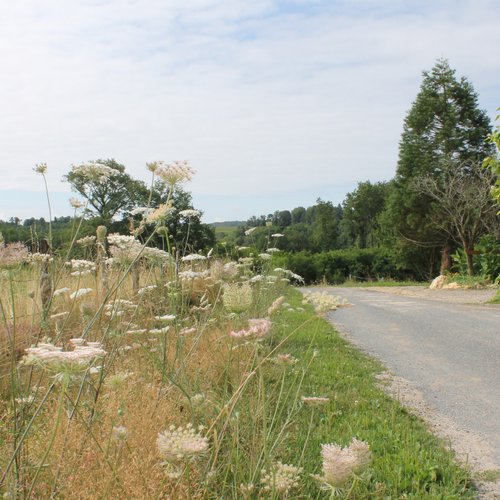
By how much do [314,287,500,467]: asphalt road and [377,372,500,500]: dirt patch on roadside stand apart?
8cm

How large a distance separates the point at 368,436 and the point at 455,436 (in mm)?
871

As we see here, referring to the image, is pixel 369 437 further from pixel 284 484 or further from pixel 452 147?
pixel 452 147

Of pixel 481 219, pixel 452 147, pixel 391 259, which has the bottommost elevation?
pixel 391 259

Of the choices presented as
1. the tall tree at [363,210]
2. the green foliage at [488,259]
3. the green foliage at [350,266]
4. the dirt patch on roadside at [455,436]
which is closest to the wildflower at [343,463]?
the dirt patch on roadside at [455,436]

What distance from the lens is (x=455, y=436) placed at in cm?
461

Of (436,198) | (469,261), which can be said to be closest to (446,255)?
(436,198)

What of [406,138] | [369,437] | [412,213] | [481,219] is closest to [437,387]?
[369,437]

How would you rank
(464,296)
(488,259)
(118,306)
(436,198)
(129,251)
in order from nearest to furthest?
(129,251)
(118,306)
(464,296)
(488,259)
(436,198)

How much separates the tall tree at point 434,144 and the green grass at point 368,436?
858 inches

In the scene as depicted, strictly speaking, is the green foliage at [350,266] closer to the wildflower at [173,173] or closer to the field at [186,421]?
the field at [186,421]

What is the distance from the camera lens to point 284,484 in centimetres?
217

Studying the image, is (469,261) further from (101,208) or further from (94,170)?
(94,170)

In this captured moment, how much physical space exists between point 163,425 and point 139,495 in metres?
0.79

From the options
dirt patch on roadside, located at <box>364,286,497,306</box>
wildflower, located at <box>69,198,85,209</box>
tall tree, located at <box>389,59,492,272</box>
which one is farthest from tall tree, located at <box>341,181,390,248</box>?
wildflower, located at <box>69,198,85,209</box>
